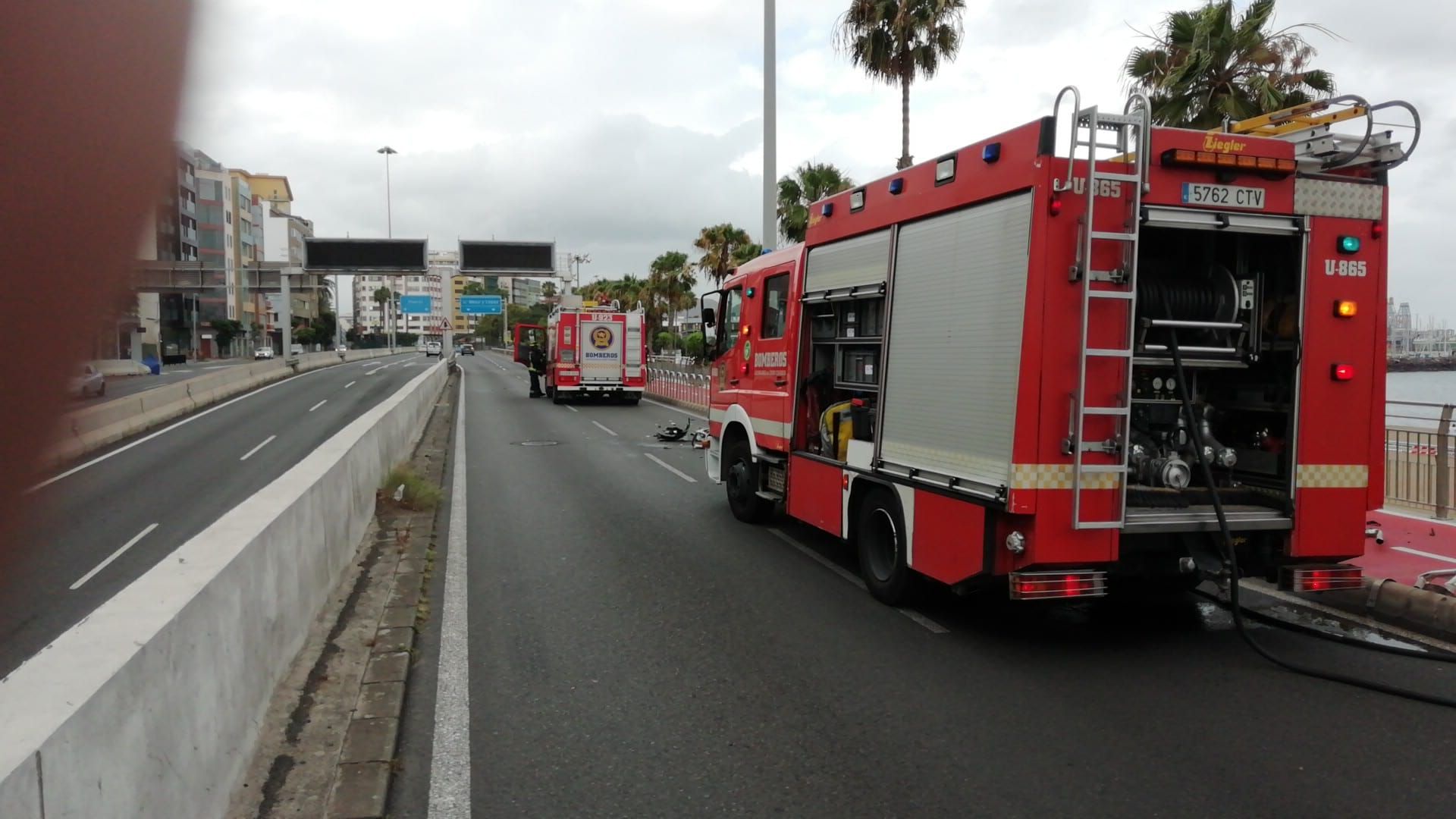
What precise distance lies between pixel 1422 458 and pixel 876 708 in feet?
27.4

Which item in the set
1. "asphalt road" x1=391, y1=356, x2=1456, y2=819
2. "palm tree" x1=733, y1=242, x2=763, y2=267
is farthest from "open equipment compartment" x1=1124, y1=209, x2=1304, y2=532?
"palm tree" x1=733, y1=242, x2=763, y2=267

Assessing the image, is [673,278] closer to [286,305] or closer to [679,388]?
[679,388]

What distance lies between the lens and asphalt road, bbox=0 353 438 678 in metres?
0.92

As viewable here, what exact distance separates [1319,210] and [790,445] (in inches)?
178

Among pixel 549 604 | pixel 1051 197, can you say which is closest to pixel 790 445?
pixel 549 604

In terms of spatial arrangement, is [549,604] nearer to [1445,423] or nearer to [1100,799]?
[1100,799]

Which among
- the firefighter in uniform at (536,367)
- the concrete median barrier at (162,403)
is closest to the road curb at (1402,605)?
the concrete median barrier at (162,403)

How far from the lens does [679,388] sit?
3077 centimetres

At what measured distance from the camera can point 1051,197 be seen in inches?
218

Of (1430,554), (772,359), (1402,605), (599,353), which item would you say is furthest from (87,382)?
(599,353)

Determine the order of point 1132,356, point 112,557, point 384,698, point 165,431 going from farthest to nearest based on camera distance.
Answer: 1. point 165,431
2. point 112,557
3. point 1132,356
4. point 384,698

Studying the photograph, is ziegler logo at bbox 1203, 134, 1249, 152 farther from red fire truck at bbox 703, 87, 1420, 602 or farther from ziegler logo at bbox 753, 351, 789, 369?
ziegler logo at bbox 753, 351, 789, 369

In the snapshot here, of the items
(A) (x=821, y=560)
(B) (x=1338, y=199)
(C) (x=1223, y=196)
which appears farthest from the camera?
(A) (x=821, y=560)

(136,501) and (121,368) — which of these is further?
(136,501)
